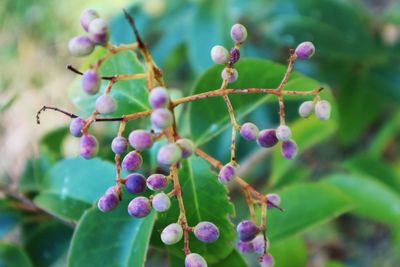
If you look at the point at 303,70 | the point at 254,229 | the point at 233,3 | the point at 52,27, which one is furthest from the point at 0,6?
the point at 254,229

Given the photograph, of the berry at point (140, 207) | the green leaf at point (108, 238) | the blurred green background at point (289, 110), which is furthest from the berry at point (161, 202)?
the blurred green background at point (289, 110)

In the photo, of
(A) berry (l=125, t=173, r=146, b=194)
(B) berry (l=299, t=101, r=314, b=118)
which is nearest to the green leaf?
(A) berry (l=125, t=173, r=146, b=194)

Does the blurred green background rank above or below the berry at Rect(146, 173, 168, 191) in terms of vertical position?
below

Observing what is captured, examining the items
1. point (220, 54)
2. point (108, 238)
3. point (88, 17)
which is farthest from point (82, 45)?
point (108, 238)

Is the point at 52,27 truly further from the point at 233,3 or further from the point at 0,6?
the point at 233,3

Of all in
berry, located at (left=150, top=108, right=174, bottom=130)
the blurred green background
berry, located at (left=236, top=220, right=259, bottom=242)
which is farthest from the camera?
the blurred green background

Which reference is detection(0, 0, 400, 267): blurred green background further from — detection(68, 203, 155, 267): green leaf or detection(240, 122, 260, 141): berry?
detection(240, 122, 260, 141): berry
